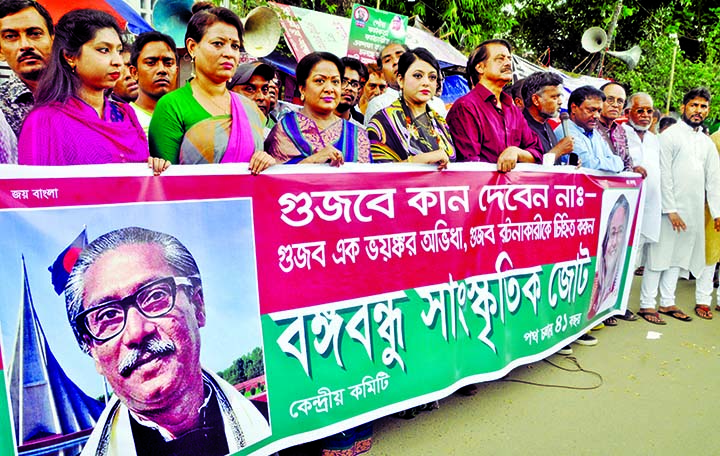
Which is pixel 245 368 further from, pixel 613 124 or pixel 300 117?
pixel 613 124

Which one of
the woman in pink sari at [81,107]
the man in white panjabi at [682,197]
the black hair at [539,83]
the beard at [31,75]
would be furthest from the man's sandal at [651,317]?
the beard at [31,75]

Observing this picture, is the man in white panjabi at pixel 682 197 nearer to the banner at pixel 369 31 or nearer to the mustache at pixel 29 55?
the banner at pixel 369 31

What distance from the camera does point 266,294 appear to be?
230 cm

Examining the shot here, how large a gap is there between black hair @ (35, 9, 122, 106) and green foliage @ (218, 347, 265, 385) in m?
1.15

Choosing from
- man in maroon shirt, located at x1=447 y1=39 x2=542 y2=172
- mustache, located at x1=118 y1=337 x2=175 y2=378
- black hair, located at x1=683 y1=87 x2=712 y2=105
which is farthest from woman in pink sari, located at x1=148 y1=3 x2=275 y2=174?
black hair, located at x1=683 y1=87 x2=712 y2=105

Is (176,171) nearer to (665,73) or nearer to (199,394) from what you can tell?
(199,394)

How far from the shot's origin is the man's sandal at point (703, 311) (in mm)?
5113

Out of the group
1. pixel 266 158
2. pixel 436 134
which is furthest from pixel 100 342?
pixel 436 134

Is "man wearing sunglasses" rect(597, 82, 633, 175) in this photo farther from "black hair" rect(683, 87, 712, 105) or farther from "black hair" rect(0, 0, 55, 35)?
"black hair" rect(0, 0, 55, 35)

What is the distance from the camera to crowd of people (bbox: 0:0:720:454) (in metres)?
2.19

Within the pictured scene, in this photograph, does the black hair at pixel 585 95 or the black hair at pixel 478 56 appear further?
the black hair at pixel 585 95

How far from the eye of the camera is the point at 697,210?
16.7ft

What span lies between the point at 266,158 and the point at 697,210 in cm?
428

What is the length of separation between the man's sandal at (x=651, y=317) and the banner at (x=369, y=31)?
4.89 meters
